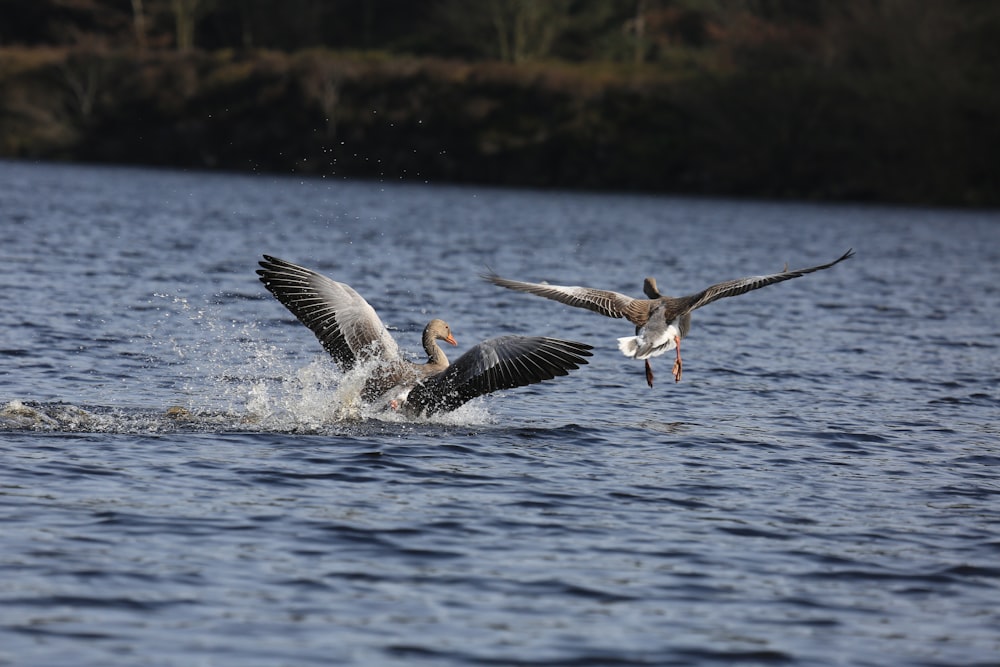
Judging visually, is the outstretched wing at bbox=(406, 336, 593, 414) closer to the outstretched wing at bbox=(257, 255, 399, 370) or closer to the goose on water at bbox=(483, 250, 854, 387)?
the goose on water at bbox=(483, 250, 854, 387)

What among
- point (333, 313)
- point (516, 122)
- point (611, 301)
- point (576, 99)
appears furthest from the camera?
point (516, 122)

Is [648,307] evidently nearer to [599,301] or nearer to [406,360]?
[599,301]

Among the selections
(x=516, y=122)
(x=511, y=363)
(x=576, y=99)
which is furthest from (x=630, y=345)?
(x=516, y=122)

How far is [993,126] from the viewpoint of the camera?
62438 millimetres

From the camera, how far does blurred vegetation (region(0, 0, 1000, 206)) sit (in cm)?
6391

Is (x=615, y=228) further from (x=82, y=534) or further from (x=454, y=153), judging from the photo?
(x=82, y=534)

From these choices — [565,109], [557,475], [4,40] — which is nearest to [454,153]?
[565,109]

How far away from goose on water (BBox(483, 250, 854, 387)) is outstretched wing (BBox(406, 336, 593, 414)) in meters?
0.75

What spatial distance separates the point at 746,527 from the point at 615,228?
1442 inches

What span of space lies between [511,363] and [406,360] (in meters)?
1.34

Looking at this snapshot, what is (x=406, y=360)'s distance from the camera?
43.7ft

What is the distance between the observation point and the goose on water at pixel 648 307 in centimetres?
1290

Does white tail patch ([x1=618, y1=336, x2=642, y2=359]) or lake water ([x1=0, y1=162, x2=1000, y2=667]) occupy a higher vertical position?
white tail patch ([x1=618, y1=336, x2=642, y2=359])

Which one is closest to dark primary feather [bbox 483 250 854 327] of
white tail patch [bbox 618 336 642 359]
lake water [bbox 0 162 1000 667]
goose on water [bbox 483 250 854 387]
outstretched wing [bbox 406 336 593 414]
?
goose on water [bbox 483 250 854 387]
